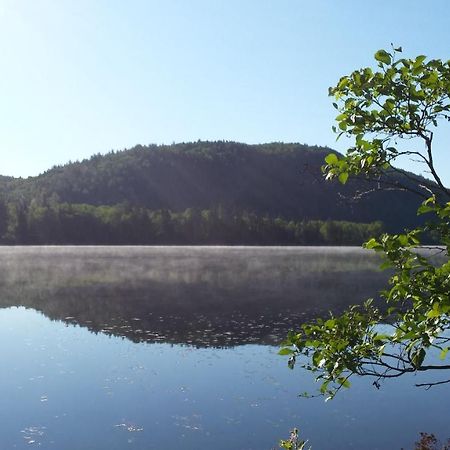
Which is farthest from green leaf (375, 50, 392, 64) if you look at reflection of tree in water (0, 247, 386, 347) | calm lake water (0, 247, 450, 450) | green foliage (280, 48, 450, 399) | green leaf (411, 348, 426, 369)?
reflection of tree in water (0, 247, 386, 347)

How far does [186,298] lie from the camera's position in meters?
56.9

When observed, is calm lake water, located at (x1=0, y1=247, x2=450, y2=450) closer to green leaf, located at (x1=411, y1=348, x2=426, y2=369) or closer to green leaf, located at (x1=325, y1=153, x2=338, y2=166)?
green leaf, located at (x1=411, y1=348, x2=426, y2=369)

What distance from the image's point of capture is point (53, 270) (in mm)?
91688

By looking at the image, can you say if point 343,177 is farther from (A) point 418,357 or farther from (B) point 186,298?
(B) point 186,298

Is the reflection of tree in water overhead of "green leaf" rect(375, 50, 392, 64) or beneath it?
beneath

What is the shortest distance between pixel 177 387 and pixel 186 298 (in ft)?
104

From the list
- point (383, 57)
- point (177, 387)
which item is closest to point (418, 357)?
point (383, 57)

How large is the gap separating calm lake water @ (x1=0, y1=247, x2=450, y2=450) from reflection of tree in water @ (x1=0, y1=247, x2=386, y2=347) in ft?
0.92

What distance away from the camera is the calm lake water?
62.9 ft

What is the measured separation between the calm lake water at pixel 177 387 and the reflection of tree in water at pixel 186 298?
279 millimetres

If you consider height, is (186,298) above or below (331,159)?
below

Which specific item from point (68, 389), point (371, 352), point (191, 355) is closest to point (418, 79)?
point (371, 352)

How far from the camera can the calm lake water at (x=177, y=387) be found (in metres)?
19.2

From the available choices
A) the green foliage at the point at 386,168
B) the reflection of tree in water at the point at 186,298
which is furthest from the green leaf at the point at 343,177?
the reflection of tree in water at the point at 186,298
